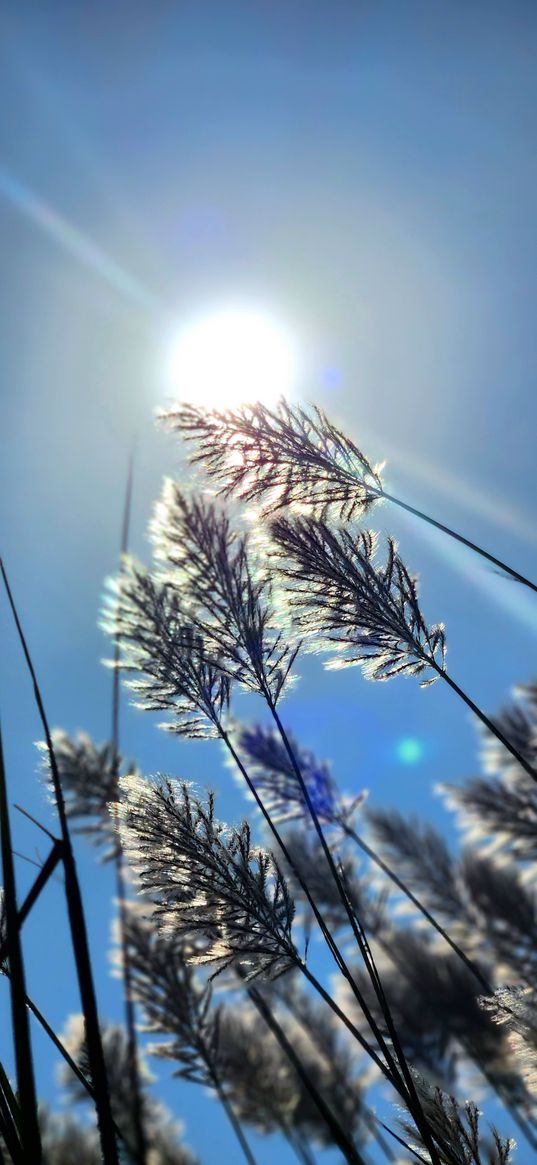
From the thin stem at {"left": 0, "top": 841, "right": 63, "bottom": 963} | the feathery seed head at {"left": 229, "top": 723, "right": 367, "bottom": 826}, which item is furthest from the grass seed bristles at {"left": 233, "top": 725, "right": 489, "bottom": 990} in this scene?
the thin stem at {"left": 0, "top": 841, "right": 63, "bottom": 963}

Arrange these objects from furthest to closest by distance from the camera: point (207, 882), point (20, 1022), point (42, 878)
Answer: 1. point (207, 882)
2. point (42, 878)
3. point (20, 1022)

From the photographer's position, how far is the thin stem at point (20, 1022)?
83cm

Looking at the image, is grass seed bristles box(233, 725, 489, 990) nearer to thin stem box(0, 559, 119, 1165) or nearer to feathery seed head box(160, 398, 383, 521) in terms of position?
feathery seed head box(160, 398, 383, 521)

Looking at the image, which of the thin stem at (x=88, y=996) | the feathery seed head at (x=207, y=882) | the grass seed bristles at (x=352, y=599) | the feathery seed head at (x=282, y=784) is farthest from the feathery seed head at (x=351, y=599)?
the feathery seed head at (x=282, y=784)

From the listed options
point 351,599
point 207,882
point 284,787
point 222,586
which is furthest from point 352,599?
point 284,787

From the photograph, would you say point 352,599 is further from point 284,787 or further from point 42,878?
point 284,787

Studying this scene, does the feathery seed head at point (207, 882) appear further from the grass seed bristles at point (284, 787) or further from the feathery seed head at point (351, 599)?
the grass seed bristles at point (284, 787)

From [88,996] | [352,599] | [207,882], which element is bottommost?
[88,996]

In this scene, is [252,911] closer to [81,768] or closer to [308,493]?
[308,493]

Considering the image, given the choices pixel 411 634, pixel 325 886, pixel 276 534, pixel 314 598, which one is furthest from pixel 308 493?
pixel 325 886

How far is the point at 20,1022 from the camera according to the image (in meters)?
0.85

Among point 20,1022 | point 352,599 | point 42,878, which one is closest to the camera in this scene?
point 20,1022

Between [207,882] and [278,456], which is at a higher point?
[278,456]

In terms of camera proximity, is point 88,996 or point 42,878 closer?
point 88,996
